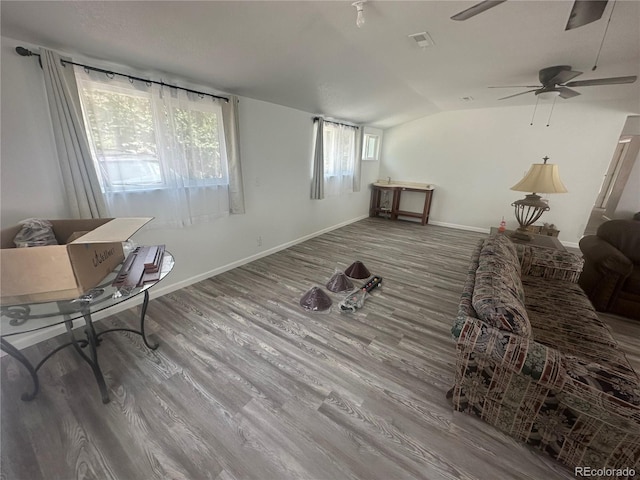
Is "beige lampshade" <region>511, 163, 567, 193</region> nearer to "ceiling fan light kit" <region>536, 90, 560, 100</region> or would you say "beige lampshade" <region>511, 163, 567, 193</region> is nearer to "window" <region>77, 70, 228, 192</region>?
"ceiling fan light kit" <region>536, 90, 560, 100</region>

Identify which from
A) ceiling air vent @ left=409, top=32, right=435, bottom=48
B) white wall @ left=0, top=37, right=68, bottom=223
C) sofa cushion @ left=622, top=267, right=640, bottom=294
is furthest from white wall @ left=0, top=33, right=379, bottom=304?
sofa cushion @ left=622, top=267, right=640, bottom=294

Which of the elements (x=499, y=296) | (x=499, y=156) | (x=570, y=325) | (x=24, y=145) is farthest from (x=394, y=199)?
(x=24, y=145)

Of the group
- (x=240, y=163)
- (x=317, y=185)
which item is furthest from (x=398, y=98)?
(x=240, y=163)

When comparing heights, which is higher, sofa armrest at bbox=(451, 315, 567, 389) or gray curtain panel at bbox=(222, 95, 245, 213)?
gray curtain panel at bbox=(222, 95, 245, 213)

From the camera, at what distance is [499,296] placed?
133 centimetres

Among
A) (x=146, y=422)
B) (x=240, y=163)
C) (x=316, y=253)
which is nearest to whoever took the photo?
(x=146, y=422)

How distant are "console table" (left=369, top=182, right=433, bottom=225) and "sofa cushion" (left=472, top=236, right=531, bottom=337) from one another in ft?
13.2

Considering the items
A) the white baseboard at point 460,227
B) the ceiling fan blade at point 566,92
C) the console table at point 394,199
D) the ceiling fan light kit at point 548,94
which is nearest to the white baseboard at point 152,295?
the console table at point 394,199

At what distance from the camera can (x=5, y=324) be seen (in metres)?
1.18

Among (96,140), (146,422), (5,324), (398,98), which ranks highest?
(398,98)

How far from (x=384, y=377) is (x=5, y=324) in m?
2.06

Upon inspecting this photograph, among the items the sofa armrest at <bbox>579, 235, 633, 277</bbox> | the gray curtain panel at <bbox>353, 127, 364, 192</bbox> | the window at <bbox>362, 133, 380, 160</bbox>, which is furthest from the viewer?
the window at <bbox>362, 133, 380, 160</bbox>

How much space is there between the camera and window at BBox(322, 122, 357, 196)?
458 centimetres

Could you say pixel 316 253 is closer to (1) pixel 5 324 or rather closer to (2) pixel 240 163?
(2) pixel 240 163
